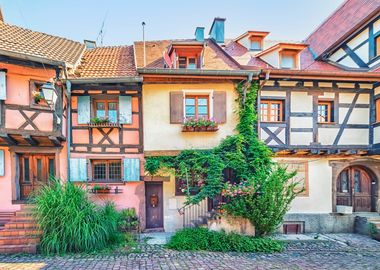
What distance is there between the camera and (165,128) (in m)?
8.00

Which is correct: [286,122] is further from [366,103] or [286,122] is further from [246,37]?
[246,37]

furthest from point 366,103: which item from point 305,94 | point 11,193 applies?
point 11,193

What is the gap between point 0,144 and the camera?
24.2 feet

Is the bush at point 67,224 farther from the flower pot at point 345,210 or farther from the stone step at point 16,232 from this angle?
the flower pot at point 345,210

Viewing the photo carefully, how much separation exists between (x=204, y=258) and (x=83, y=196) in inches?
152

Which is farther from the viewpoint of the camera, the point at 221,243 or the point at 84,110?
the point at 84,110

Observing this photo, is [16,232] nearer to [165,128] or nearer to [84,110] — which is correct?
[84,110]

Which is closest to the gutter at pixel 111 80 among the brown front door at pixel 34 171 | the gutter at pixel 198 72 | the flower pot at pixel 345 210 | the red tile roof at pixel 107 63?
the gutter at pixel 198 72

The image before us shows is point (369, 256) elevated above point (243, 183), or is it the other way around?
point (243, 183)

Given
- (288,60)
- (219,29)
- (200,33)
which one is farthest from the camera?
(219,29)

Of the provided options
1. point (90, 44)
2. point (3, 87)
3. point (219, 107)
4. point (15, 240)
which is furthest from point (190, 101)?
point (90, 44)

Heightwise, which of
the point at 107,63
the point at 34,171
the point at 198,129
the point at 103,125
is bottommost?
the point at 34,171

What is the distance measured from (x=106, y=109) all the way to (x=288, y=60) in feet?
24.4

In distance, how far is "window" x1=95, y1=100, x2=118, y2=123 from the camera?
8.24 meters
